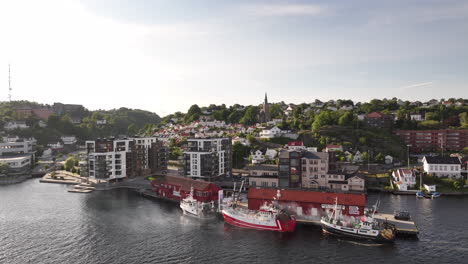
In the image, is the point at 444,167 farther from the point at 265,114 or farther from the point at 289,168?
the point at 265,114

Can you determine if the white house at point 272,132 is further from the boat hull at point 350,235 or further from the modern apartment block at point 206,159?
the boat hull at point 350,235

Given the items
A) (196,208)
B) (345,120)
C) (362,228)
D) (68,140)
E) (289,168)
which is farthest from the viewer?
(68,140)

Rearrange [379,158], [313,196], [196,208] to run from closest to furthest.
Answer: [313,196], [196,208], [379,158]

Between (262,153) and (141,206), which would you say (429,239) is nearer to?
(141,206)

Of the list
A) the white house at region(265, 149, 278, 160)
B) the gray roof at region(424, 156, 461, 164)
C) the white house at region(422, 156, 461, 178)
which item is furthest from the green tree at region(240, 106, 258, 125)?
the white house at region(422, 156, 461, 178)

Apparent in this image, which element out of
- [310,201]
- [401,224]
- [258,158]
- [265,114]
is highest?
[265,114]

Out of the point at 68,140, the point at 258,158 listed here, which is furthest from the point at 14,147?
the point at 258,158

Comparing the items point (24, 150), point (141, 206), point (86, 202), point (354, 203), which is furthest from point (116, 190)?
point (24, 150)

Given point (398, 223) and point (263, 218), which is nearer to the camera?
point (398, 223)
